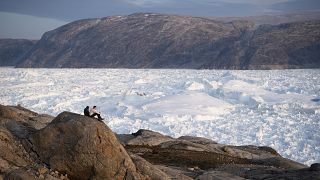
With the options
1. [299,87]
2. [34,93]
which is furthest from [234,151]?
[34,93]

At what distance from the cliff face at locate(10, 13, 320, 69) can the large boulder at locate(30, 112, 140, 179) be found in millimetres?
60279

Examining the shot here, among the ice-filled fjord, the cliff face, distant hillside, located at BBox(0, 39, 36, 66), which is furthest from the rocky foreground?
distant hillside, located at BBox(0, 39, 36, 66)

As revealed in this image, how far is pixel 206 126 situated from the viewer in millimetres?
20422

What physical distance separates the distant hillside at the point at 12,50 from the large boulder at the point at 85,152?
105m

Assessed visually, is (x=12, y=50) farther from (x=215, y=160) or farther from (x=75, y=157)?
(x=75, y=157)

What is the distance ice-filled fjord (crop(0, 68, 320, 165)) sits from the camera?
18797 mm

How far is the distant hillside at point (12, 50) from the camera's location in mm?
109312

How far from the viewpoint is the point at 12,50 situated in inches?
4540

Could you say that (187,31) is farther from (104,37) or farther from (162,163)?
(162,163)

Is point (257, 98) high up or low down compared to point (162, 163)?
down

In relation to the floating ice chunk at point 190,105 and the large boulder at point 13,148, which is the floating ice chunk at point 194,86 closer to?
the floating ice chunk at point 190,105

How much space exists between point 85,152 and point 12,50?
115150mm

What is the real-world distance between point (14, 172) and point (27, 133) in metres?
1.56

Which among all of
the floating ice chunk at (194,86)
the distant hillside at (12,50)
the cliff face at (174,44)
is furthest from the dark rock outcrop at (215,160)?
the distant hillside at (12,50)
